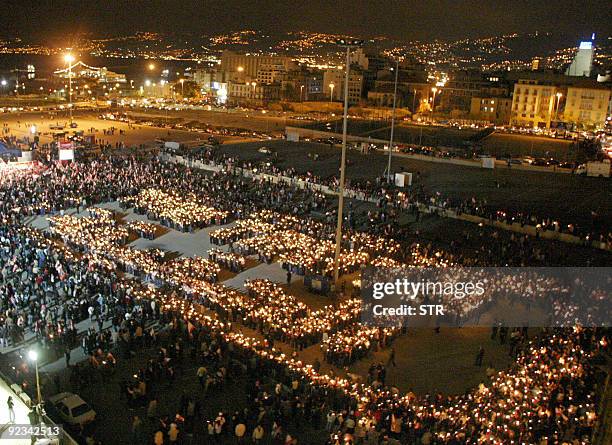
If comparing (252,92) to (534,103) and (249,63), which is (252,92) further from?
(534,103)

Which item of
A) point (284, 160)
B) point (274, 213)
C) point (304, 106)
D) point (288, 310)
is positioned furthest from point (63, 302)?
point (304, 106)


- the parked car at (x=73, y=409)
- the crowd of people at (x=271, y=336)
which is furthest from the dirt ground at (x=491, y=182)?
the parked car at (x=73, y=409)

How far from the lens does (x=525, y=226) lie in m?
25.5

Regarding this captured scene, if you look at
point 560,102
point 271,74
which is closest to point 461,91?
point 560,102

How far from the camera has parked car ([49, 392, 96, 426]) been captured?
1230cm

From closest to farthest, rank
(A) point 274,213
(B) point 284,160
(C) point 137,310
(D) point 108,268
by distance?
(C) point 137,310 → (D) point 108,268 → (A) point 274,213 → (B) point 284,160

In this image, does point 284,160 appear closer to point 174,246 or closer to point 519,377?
point 174,246

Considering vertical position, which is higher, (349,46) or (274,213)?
(349,46)

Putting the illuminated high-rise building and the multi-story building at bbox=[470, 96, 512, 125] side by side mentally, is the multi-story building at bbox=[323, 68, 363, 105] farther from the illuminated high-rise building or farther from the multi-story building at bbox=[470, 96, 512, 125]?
the illuminated high-rise building

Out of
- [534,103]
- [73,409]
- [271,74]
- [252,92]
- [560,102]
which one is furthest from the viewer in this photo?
[271,74]

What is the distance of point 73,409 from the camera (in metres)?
12.4

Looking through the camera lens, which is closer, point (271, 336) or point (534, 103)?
point (271, 336)

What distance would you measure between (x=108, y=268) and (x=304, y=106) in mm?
74968

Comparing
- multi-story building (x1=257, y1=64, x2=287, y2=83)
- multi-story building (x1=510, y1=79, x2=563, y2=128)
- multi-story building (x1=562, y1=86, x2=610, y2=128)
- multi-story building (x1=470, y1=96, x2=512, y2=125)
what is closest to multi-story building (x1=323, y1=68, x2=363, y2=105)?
multi-story building (x1=257, y1=64, x2=287, y2=83)
